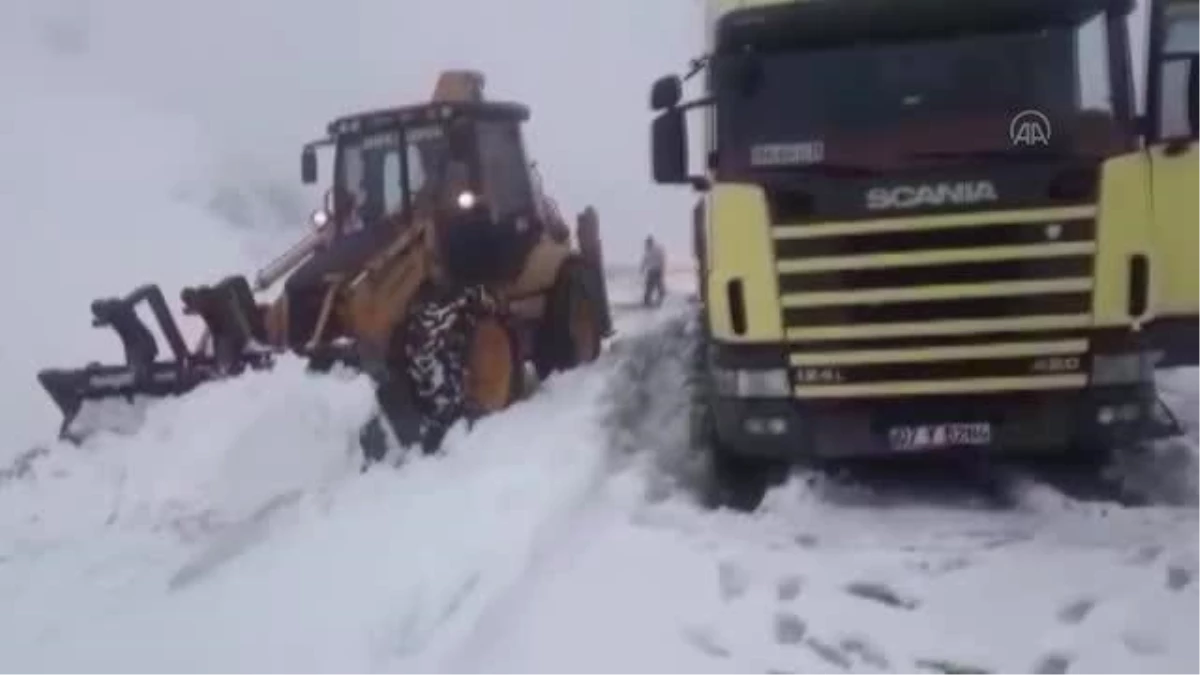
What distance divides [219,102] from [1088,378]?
129 ft

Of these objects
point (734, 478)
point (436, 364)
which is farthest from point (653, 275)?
point (734, 478)

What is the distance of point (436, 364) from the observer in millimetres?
10867

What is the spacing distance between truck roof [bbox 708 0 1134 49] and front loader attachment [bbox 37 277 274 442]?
4.51 meters

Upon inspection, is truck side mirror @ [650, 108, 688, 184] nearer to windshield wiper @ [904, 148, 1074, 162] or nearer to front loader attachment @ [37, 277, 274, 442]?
windshield wiper @ [904, 148, 1074, 162]

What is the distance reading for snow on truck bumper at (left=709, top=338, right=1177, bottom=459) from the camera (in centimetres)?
795

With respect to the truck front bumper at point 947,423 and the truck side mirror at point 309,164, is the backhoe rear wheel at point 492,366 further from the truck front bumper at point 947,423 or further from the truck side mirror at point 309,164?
the truck front bumper at point 947,423

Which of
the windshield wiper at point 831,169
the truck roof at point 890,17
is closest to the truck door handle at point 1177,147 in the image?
the truck roof at point 890,17

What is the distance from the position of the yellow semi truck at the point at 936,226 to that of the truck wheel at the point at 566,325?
5011 millimetres

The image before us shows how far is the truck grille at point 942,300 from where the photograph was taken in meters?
7.78

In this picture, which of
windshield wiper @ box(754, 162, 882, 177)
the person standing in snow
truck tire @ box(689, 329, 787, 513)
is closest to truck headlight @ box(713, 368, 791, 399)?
truck tire @ box(689, 329, 787, 513)

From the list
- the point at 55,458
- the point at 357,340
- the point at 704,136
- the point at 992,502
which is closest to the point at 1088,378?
the point at 992,502

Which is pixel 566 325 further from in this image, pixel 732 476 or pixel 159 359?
pixel 732 476

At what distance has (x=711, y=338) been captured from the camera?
28.0ft

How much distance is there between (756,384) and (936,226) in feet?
4.09
